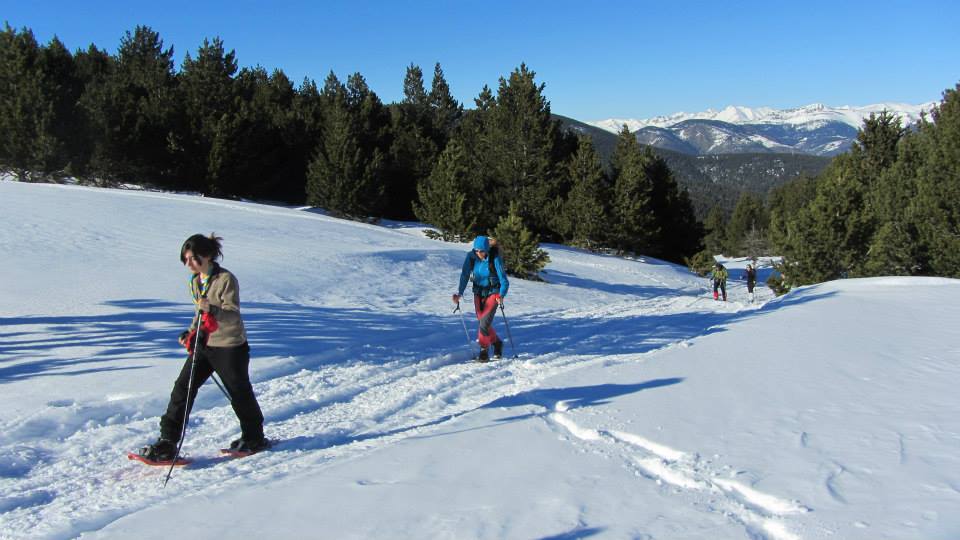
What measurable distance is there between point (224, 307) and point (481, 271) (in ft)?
16.6

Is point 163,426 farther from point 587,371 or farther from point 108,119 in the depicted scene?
A: point 108,119

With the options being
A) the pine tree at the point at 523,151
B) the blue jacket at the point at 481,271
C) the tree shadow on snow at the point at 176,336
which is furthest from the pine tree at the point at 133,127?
the blue jacket at the point at 481,271

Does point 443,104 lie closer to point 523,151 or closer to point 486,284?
point 523,151

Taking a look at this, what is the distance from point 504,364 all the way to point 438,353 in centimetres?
124

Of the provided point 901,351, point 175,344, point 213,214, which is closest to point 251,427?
point 175,344

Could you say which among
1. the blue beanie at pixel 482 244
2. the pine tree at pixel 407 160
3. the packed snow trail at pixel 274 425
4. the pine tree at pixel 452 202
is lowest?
the packed snow trail at pixel 274 425

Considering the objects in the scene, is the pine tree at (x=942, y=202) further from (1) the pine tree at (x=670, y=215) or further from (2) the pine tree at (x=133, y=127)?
(2) the pine tree at (x=133, y=127)

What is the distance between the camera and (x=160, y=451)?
4750mm

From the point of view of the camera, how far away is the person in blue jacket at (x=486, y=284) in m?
9.15

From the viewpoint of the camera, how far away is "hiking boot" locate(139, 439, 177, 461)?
15.4 feet

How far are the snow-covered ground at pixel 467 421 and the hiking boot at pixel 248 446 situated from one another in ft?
0.44

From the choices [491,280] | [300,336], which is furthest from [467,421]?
[300,336]

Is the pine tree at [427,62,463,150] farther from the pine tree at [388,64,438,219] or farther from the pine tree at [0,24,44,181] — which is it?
the pine tree at [0,24,44,181]

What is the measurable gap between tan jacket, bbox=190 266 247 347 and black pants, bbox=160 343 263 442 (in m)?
0.07
